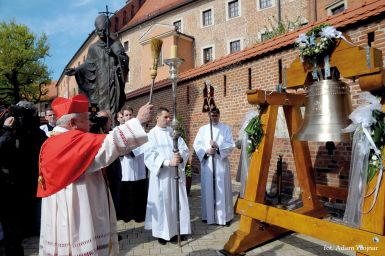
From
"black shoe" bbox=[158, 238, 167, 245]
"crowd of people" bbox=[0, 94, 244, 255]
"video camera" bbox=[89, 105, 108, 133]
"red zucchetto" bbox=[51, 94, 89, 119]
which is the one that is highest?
"red zucchetto" bbox=[51, 94, 89, 119]

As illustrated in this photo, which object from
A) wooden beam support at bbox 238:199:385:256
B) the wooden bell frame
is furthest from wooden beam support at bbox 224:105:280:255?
wooden beam support at bbox 238:199:385:256

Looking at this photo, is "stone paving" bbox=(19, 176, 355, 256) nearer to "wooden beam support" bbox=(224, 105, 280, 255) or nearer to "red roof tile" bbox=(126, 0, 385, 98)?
"wooden beam support" bbox=(224, 105, 280, 255)

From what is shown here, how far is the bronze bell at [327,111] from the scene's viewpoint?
3.40 metres

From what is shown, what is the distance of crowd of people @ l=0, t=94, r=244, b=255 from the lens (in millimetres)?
2463

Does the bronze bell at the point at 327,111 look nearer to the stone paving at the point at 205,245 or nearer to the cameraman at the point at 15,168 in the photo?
the stone paving at the point at 205,245

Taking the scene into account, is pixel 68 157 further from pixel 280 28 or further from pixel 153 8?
pixel 153 8

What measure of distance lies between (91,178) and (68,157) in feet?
0.95

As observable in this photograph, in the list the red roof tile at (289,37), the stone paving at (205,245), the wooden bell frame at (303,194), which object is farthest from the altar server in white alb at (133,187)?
the red roof tile at (289,37)

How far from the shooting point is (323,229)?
3166mm

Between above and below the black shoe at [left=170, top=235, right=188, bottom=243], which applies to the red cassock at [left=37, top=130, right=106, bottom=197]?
above

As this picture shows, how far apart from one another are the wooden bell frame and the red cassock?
2237 mm

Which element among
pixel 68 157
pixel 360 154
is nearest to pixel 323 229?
pixel 360 154

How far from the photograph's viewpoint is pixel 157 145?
4863mm

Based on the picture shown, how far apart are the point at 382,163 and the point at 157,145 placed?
9.83 feet
